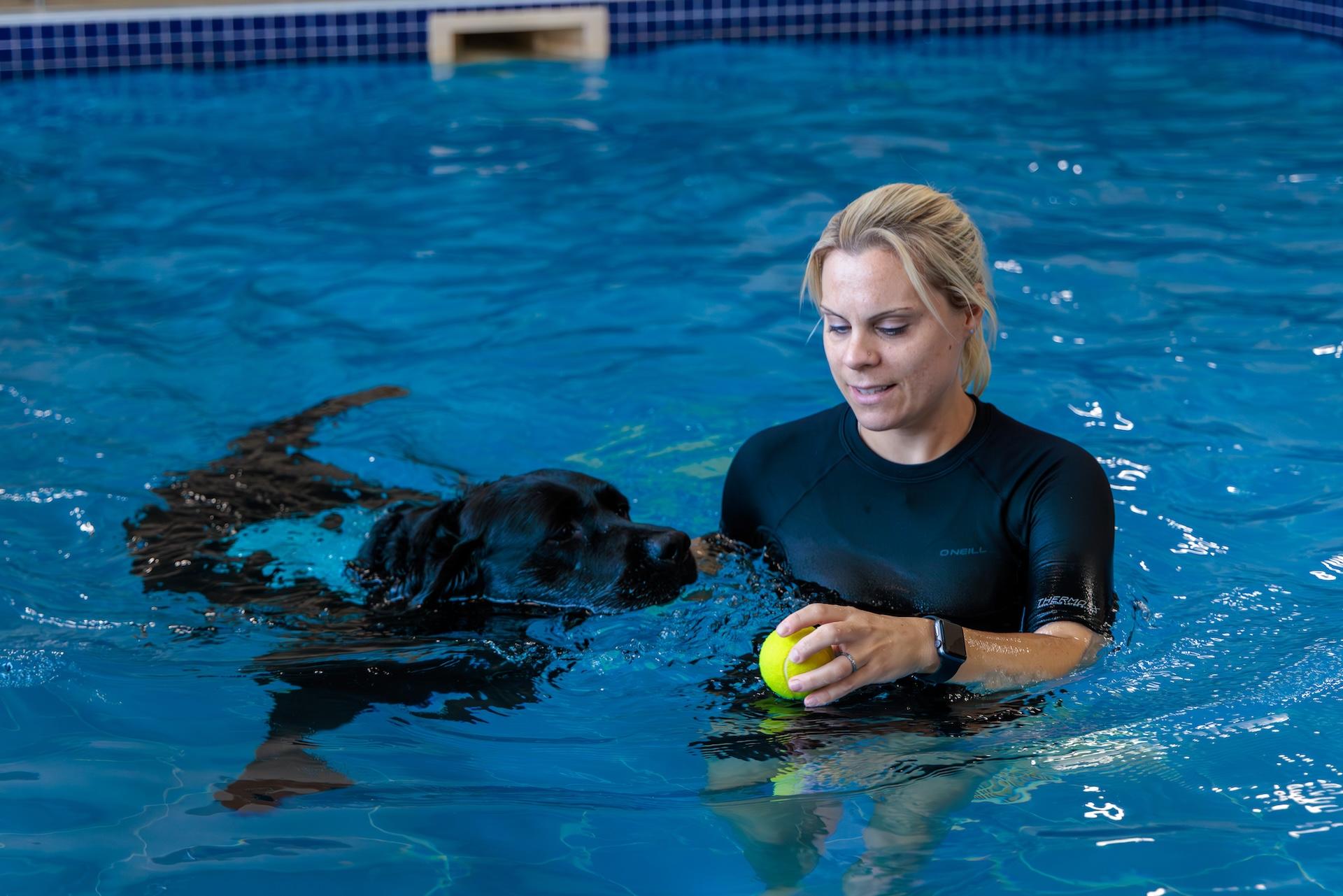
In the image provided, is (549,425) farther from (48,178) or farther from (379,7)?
(379,7)

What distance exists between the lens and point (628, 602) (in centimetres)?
356

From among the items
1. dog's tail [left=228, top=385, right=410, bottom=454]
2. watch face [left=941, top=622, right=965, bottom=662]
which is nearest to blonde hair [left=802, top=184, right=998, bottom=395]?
watch face [left=941, top=622, right=965, bottom=662]

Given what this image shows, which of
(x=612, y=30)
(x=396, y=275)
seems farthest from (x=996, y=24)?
(x=396, y=275)

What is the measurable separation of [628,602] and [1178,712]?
1284 mm

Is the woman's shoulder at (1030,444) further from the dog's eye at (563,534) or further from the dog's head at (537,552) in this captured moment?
the dog's eye at (563,534)

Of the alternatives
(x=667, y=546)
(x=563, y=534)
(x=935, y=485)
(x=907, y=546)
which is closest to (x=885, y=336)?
(x=935, y=485)

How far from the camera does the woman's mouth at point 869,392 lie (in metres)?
3.00

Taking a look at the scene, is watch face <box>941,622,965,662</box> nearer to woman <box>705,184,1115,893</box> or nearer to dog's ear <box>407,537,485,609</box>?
woman <box>705,184,1115,893</box>

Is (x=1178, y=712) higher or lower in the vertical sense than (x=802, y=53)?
lower

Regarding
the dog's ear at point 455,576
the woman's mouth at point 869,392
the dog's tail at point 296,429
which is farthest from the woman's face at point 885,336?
the dog's tail at point 296,429

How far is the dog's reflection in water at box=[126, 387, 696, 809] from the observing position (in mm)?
3283

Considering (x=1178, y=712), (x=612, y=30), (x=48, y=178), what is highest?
(x=612, y=30)

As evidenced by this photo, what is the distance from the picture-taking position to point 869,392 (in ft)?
9.91

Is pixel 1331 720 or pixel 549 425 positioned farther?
pixel 549 425
